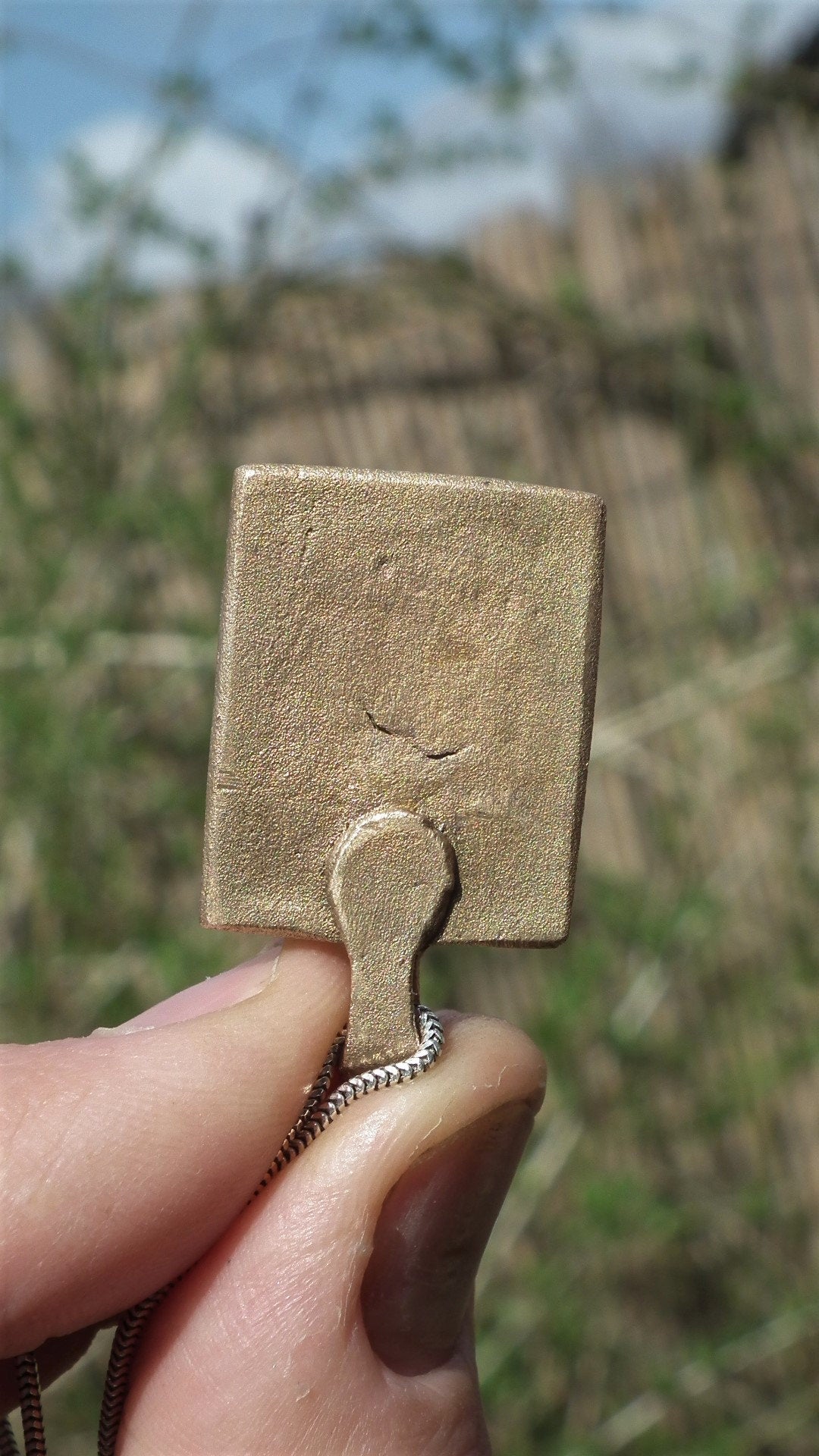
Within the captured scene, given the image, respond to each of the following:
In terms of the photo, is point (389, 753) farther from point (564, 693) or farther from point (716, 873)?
point (716, 873)

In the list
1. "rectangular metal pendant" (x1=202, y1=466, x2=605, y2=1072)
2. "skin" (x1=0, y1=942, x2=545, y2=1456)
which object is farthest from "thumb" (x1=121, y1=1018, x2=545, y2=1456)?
"rectangular metal pendant" (x1=202, y1=466, x2=605, y2=1072)

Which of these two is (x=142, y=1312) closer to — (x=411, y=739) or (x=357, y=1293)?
(x=357, y=1293)

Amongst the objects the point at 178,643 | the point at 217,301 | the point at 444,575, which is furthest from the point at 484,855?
the point at 217,301

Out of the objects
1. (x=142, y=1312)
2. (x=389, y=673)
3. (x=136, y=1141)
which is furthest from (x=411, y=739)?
(x=142, y=1312)

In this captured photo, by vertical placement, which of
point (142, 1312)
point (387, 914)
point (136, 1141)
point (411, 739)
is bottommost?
point (142, 1312)

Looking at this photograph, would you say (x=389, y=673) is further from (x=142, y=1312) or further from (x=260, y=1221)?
Result: (x=142, y=1312)

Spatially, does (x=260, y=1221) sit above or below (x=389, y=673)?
below
